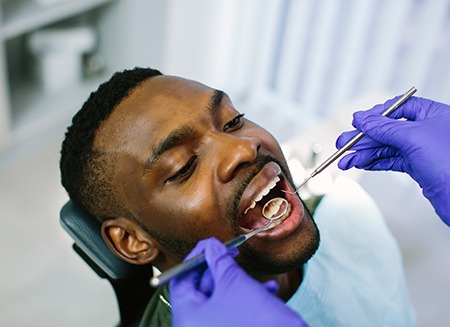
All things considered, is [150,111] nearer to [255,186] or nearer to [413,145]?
[255,186]

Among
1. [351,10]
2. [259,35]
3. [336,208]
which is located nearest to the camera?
[336,208]

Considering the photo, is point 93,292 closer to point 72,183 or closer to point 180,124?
point 72,183

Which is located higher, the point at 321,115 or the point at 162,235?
the point at 162,235

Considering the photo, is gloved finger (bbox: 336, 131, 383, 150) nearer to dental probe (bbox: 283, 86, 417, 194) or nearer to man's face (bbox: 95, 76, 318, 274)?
dental probe (bbox: 283, 86, 417, 194)

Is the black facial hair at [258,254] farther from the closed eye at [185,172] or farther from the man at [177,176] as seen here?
the closed eye at [185,172]

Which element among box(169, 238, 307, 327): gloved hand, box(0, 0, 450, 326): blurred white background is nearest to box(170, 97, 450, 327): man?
box(169, 238, 307, 327): gloved hand

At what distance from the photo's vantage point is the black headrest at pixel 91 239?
1314 millimetres

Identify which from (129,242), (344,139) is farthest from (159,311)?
(344,139)

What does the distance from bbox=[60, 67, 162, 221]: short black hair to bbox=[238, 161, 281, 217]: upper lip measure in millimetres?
262

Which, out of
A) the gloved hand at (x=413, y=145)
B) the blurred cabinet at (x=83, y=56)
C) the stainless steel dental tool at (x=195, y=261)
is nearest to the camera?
the stainless steel dental tool at (x=195, y=261)

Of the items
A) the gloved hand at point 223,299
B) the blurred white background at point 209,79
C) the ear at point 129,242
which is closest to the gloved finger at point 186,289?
the gloved hand at point 223,299

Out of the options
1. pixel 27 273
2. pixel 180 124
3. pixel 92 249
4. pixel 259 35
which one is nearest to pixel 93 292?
pixel 27 273

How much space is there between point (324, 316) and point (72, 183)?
0.69m

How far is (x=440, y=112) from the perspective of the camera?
49.5 inches
